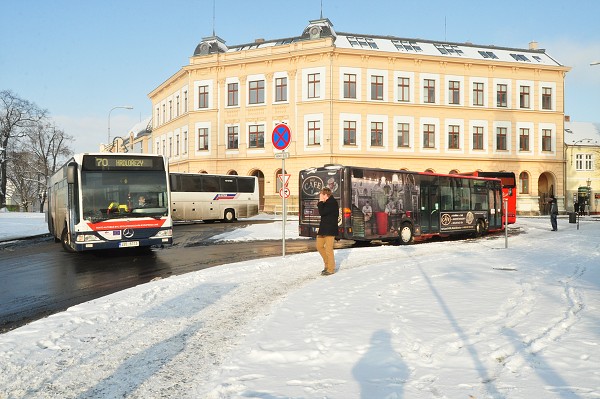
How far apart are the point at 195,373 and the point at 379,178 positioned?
47.6 ft

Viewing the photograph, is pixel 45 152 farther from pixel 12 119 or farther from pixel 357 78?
pixel 357 78

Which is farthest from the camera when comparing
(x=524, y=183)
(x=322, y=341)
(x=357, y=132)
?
(x=524, y=183)

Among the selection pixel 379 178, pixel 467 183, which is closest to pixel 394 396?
pixel 379 178

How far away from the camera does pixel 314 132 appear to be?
43594 mm

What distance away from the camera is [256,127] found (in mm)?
45938

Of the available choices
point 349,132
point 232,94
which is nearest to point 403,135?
point 349,132

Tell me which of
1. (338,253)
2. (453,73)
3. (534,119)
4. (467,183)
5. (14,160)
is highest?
(453,73)

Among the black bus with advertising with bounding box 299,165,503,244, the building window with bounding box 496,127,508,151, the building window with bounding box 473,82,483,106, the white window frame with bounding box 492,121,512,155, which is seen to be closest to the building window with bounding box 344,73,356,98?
the building window with bounding box 473,82,483,106

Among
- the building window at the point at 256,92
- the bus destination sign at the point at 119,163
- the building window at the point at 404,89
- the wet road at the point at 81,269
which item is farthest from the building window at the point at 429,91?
the bus destination sign at the point at 119,163

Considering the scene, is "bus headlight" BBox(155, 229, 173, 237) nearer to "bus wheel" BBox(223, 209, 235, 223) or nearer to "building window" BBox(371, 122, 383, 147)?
"bus wheel" BBox(223, 209, 235, 223)

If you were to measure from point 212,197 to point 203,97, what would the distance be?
54.8 ft

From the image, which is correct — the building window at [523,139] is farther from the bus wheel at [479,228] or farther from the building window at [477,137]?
the bus wheel at [479,228]

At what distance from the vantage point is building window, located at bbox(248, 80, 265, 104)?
150ft

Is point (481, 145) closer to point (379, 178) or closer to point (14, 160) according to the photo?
point (379, 178)
